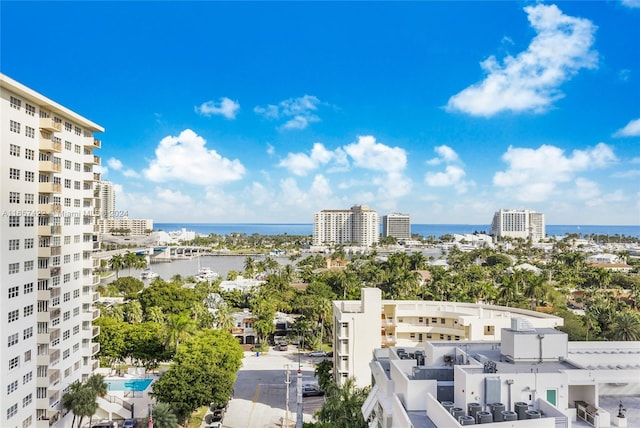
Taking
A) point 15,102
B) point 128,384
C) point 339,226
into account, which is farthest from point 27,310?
point 339,226

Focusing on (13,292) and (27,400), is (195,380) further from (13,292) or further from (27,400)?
(13,292)

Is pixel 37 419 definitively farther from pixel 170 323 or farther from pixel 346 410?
pixel 346 410

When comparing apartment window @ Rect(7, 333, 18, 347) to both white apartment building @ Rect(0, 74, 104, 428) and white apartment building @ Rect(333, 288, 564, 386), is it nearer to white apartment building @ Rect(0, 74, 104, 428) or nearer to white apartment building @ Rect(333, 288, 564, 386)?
white apartment building @ Rect(0, 74, 104, 428)

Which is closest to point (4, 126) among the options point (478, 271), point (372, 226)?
point (478, 271)

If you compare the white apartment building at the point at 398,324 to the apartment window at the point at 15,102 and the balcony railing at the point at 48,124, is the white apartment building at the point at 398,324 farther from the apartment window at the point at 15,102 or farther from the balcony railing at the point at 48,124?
the apartment window at the point at 15,102

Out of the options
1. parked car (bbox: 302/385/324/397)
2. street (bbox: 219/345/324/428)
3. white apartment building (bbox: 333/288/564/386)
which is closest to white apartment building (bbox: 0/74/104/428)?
street (bbox: 219/345/324/428)

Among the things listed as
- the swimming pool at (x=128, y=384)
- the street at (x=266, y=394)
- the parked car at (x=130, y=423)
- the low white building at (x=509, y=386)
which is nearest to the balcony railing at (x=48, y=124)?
the parked car at (x=130, y=423)
